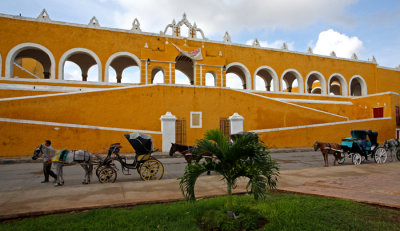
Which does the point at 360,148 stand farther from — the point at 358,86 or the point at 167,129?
the point at 358,86

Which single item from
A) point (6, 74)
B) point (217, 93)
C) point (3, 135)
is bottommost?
point (3, 135)

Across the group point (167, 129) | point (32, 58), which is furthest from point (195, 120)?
point (32, 58)

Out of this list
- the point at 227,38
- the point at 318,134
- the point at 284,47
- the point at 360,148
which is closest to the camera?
the point at 360,148

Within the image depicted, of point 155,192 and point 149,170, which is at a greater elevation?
point 149,170

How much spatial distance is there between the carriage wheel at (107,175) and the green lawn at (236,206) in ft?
9.22

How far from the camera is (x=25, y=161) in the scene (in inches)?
440

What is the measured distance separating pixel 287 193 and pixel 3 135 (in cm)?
1337

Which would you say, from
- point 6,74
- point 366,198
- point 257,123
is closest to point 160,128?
A: point 257,123

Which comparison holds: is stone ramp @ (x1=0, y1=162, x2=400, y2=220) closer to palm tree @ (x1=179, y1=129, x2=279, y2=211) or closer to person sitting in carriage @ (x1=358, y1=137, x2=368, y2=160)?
palm tree @ (x1=179, y1=129, x2=279, y2=211)

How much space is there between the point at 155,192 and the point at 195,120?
10839mm

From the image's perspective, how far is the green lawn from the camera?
3.23 meters

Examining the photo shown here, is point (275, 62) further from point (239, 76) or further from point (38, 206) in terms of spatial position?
point (38, 206)

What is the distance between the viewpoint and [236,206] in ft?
12.4

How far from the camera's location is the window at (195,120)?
15891 millimetres
